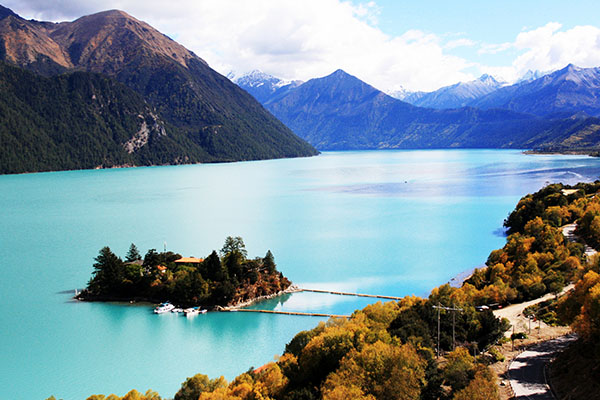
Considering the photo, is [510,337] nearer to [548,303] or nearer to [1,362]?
[548,303]

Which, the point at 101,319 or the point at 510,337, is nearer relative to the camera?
the point at 510,337

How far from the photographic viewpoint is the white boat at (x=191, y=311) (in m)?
38.7

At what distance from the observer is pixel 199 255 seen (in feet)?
179

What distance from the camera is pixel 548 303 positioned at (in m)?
31.5

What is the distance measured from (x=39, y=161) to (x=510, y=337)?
200 meters

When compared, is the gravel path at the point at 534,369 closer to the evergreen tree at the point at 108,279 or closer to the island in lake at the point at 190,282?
the island in lake at the point at 190,282

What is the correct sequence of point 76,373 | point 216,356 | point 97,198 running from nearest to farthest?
point 76,373 < point 216,356 < point 97,198

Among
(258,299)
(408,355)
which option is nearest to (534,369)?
(408,355)

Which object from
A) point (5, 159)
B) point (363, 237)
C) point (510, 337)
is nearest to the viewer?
point (510, 337)

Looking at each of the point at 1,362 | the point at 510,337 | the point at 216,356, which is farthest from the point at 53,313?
the point at 510,337

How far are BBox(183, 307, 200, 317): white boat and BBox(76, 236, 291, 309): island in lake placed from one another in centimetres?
93

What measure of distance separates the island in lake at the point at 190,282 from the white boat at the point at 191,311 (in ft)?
3.06

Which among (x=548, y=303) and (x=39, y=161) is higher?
(x=39, y=161)

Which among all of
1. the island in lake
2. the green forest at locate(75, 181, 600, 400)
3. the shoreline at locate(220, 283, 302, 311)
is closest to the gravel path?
the green forest at locate(75, 181, 600, 400)
